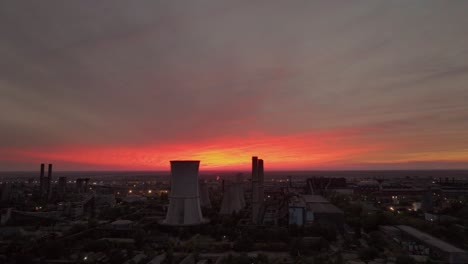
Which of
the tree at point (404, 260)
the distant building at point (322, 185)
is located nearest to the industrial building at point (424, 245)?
the tree at point (404, 260)

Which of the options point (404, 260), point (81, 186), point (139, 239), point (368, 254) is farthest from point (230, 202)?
point (81, 186)

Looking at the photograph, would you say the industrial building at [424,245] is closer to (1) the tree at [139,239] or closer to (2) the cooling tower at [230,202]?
(2) the cooling tower at [230,202]

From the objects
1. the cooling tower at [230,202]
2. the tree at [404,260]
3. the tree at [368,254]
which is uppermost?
the cooling tower at [230,202]

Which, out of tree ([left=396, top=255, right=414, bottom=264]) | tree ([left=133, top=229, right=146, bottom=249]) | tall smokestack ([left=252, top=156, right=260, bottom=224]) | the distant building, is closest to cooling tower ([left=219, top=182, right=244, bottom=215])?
tall smokestack ([left=252, top=156, right=260, bottom=224])

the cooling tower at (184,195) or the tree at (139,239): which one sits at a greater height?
the cooling tower at (184,195)

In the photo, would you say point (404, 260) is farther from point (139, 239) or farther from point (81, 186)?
point (81, 186)

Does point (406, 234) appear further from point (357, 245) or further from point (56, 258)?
point (56, 258)

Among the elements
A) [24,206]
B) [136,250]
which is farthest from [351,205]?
[24,206]

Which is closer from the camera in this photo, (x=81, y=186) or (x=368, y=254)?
(x=368, y=254)

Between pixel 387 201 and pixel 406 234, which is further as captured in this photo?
pixel 387 201
